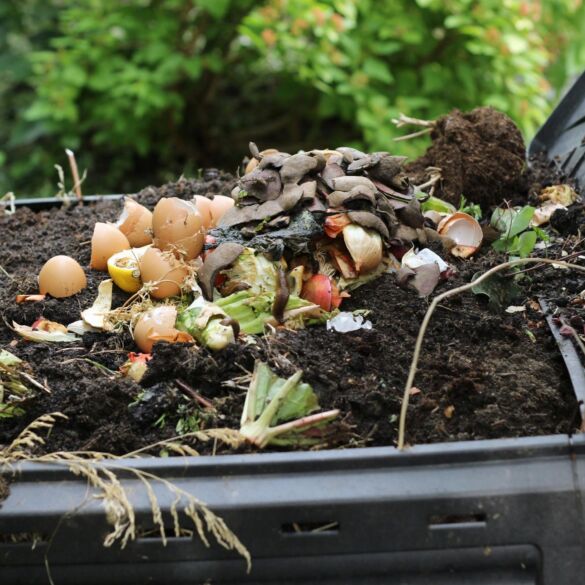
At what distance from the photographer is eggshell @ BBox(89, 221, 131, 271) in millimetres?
1980

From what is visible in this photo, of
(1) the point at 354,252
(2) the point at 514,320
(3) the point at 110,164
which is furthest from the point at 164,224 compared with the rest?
(3) the point at 110,164

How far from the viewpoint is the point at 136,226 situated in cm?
206

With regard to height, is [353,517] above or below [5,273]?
above

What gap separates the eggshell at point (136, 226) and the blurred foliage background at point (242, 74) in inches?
83.7

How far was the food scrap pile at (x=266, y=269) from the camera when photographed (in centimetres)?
156

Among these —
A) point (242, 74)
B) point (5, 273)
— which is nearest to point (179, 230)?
point (5, 273)

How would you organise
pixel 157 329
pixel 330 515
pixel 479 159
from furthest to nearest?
pixel 479 159 → pixel 157 329 → pixel 330 515

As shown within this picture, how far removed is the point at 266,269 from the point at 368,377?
327mm

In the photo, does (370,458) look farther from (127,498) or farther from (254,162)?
(254,162)

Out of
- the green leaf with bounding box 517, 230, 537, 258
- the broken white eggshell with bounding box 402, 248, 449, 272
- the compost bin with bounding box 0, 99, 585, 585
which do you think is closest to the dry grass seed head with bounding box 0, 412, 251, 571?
the compost bin with bounding box 0, 99, 585, 585

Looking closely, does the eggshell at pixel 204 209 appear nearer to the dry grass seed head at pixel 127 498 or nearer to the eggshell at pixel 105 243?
the eggshell at pixel 105 243

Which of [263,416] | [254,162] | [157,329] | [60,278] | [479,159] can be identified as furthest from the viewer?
[479,159]

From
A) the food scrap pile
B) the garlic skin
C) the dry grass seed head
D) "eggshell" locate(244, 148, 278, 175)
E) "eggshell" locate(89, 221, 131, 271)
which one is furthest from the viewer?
"eggshell" locate(244, 148, 278, 175)

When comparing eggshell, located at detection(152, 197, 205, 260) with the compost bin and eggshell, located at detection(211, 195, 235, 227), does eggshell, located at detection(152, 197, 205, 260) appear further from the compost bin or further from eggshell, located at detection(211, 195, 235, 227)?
the compost bin
